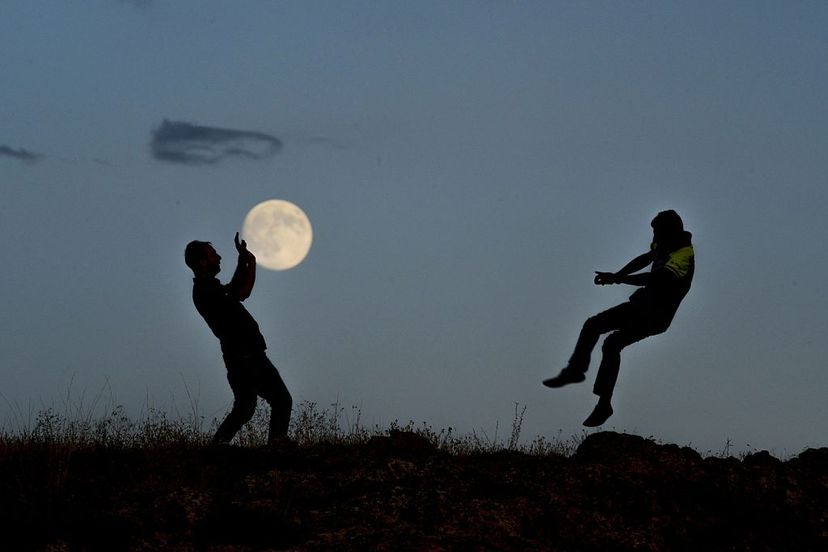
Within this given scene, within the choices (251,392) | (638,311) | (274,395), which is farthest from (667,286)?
(251,392)

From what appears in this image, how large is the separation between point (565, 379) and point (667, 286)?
123 cm

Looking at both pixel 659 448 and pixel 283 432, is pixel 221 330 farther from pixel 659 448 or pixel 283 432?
pixel 659 448

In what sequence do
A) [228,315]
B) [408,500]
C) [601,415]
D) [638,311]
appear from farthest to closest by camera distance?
[228,315]
[601,415]
[638,311]
[408,500]

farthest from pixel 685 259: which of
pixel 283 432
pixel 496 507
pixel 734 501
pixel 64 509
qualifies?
pixel 64 509

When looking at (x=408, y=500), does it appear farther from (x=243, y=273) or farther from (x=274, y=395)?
(x=243, y=273)

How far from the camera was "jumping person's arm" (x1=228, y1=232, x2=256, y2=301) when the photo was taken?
9391mm

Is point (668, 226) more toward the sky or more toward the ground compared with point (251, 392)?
more toward the sky

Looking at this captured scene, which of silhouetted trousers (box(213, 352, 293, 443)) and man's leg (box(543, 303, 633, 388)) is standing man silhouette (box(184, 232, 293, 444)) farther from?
man's leg (box(543, 303, 633, 388))

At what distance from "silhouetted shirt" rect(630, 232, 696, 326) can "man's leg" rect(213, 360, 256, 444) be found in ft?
11.7

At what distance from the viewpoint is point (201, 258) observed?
30.8 feet

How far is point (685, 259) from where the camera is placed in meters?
9.15

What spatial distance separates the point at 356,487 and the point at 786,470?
3.57m

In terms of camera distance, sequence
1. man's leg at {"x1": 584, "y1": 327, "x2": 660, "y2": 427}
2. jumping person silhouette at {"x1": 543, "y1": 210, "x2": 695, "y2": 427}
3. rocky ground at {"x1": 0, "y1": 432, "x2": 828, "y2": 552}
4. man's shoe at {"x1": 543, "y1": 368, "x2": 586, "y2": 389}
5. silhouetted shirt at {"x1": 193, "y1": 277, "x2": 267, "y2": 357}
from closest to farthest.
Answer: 1. rocky ground at {"x1": 0, "y1": 432, "x2": 828, "y2": 552}
2. man's shoe at {"x1": 543, "y1": 368, "x2": 586, "y2": 389}
3. jumping person silhouette at {"x1": 543, "y1": 210, "x2": 695, "y2": 427}
4. man's leg at {"x1": 584, "y1": 327, "x2": 660, "y2": 427}
5. silhouetted shirt at {"x1": 193, "y1": 277, "x2": 267, "y2": 357}

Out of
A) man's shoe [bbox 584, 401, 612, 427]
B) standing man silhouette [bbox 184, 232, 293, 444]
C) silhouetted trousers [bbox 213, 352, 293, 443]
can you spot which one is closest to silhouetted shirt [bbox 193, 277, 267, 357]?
standing man silhouette [bbox 184, 232, 293, 444]
